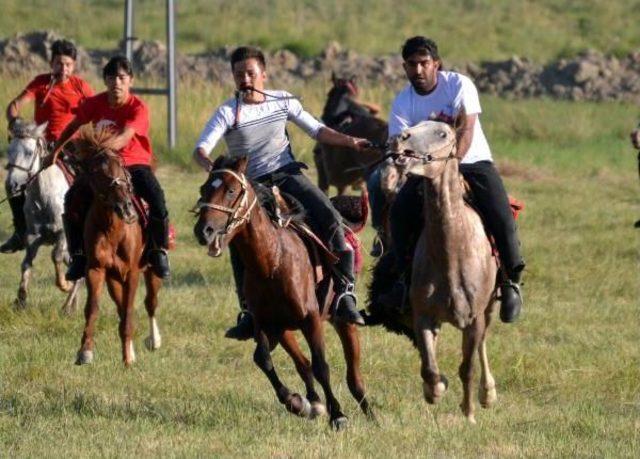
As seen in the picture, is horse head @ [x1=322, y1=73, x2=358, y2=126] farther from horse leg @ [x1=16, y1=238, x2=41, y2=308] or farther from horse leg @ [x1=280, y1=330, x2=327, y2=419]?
horse leg @ [x1=280, y1=330, x2=327, y2=419]

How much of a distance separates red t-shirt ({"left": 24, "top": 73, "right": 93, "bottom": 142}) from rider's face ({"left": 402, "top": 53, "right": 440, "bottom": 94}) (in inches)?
214

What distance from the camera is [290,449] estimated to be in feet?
29.0

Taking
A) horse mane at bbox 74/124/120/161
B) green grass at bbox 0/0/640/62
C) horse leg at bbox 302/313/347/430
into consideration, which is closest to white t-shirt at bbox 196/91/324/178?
horse leg at bbox 302/313/347/430

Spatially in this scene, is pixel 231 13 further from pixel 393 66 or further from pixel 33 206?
pixel 33 206

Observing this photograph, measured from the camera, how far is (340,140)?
1021cm

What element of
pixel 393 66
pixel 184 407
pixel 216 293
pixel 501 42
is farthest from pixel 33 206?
pixel 501 42

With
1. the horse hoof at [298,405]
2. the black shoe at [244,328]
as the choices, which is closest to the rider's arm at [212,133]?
the black shoe at [244,328]

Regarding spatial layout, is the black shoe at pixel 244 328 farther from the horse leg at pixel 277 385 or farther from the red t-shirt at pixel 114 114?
the red t-shirt at pixel 114 114

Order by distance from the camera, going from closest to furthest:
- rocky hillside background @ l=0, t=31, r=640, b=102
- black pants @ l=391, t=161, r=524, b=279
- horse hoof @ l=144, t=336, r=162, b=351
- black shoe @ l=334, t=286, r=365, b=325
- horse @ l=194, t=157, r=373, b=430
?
horse @ l=194, t=157, r=373, b=430 < black shoe @ l=334, t=286, r=365, b=325 < black pants @ l=391, t=161, r=524, b=279 < horse hoof @ l=144, t=336, r=162, b=351 < rocky hillside background @ l=0, t=31, r=640, b=102

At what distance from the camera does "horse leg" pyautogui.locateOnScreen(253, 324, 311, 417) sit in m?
9.82

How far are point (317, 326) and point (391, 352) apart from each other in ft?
10.6

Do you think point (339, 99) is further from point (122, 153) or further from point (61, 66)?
point (122, 153)

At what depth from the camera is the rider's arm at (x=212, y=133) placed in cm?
1011

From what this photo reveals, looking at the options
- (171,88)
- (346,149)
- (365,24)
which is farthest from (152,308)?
(365,24)
